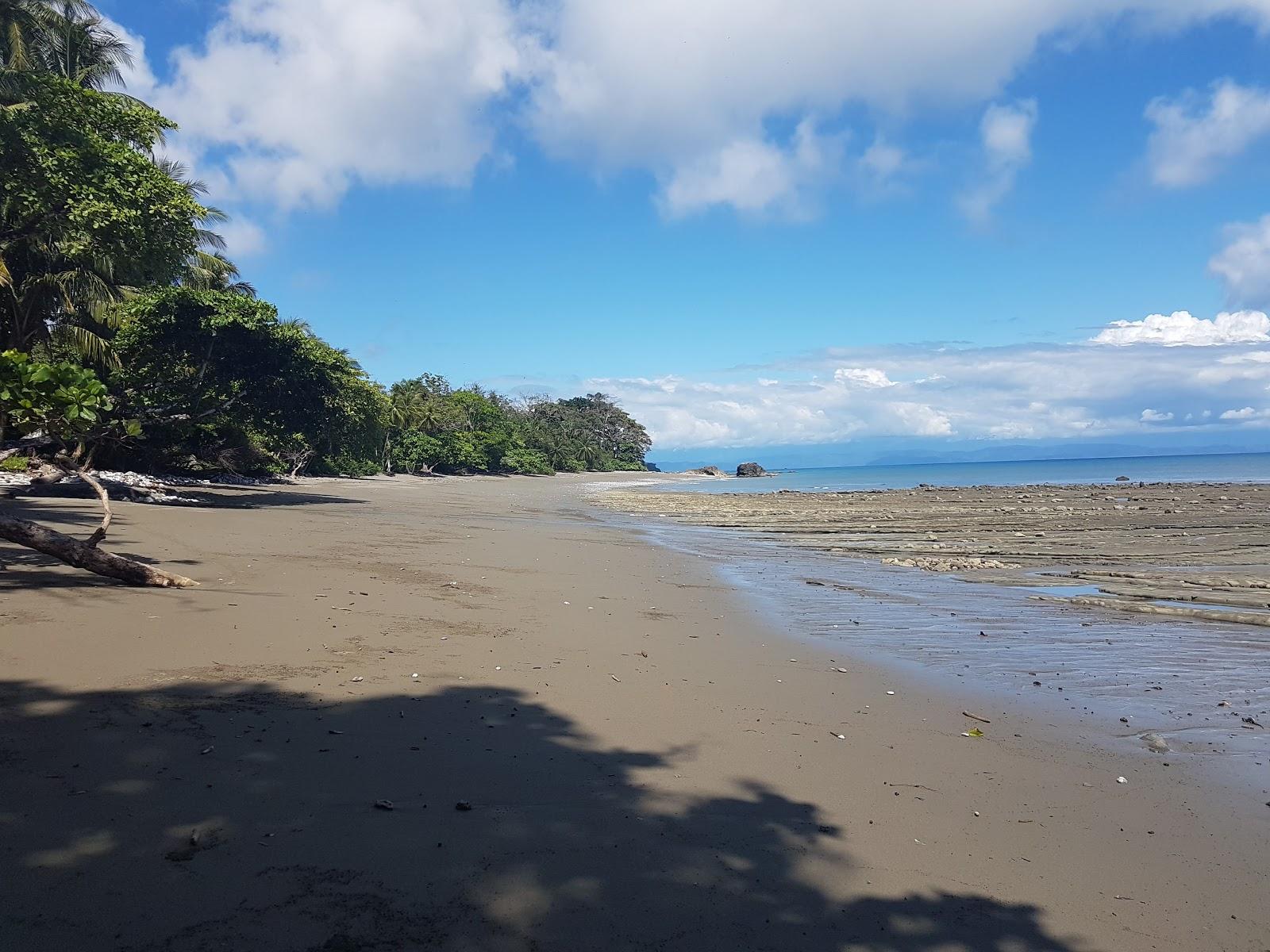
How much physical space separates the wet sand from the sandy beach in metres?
6.69

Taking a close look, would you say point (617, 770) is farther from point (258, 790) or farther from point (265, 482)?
point (265, 482)

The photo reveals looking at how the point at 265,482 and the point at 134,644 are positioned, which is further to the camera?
the point at 265,482

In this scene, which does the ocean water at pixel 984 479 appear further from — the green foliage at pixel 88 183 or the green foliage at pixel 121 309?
the green foliage at pixel 88 183

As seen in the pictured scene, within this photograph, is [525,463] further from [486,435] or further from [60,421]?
[60,421]

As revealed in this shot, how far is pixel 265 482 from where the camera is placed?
36875mm

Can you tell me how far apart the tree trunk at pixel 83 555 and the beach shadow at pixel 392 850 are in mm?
3415

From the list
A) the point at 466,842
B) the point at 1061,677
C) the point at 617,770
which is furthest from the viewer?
the point at 1061,677

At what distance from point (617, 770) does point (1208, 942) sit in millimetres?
2650

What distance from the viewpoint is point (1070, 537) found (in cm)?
2020

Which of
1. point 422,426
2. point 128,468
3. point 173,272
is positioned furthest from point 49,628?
point 422,426

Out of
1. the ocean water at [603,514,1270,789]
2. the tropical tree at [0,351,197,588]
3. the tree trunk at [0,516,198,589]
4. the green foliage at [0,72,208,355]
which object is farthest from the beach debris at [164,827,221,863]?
the green foliage at [0,72,208,355]

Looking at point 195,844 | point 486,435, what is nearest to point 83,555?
point 195,844

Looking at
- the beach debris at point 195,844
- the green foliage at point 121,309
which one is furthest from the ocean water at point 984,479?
the beach debris at point 195,844

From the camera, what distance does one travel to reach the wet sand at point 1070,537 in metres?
11.5
